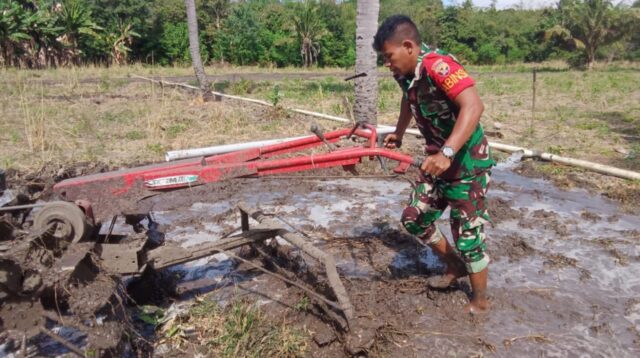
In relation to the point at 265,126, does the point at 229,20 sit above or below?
above

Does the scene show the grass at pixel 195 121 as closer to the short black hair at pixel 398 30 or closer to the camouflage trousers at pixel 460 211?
the camouflage trousers at pixel 460 211

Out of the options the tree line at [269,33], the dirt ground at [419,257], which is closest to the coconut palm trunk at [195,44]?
the dirt ground at [419,257]

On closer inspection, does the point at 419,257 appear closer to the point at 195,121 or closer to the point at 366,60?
the point at 366,60

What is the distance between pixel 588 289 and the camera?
3896 mm

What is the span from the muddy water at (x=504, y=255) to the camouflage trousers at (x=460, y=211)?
0.51 m

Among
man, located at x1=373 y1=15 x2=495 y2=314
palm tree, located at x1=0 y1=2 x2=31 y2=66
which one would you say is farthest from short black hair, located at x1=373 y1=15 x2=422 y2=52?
palm tree, located at x1=0 y1=2 x2=31 y2=66

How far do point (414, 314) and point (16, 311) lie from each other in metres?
2.50

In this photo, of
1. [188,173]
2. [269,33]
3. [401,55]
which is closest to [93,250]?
[188,173]

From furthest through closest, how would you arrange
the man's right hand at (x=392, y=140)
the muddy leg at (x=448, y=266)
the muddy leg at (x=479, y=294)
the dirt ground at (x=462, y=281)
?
1. the man's right hand at (x=392, y=140)
2. the muddy leg at (x=448, y=266)
3. the muddy leg at (x=479, y=294)
4. the dirt ground at (x=462, y=281)

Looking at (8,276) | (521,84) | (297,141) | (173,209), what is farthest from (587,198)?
(521,84)

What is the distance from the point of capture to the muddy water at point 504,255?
10.8 feet

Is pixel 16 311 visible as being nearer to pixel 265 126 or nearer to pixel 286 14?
pixel 265 126

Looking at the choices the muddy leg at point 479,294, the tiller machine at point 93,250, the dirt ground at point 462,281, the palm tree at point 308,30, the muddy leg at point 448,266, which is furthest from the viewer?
the palm tree at point 308,30

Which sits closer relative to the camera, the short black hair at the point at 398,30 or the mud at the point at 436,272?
the short black hair at the point at 398,30
